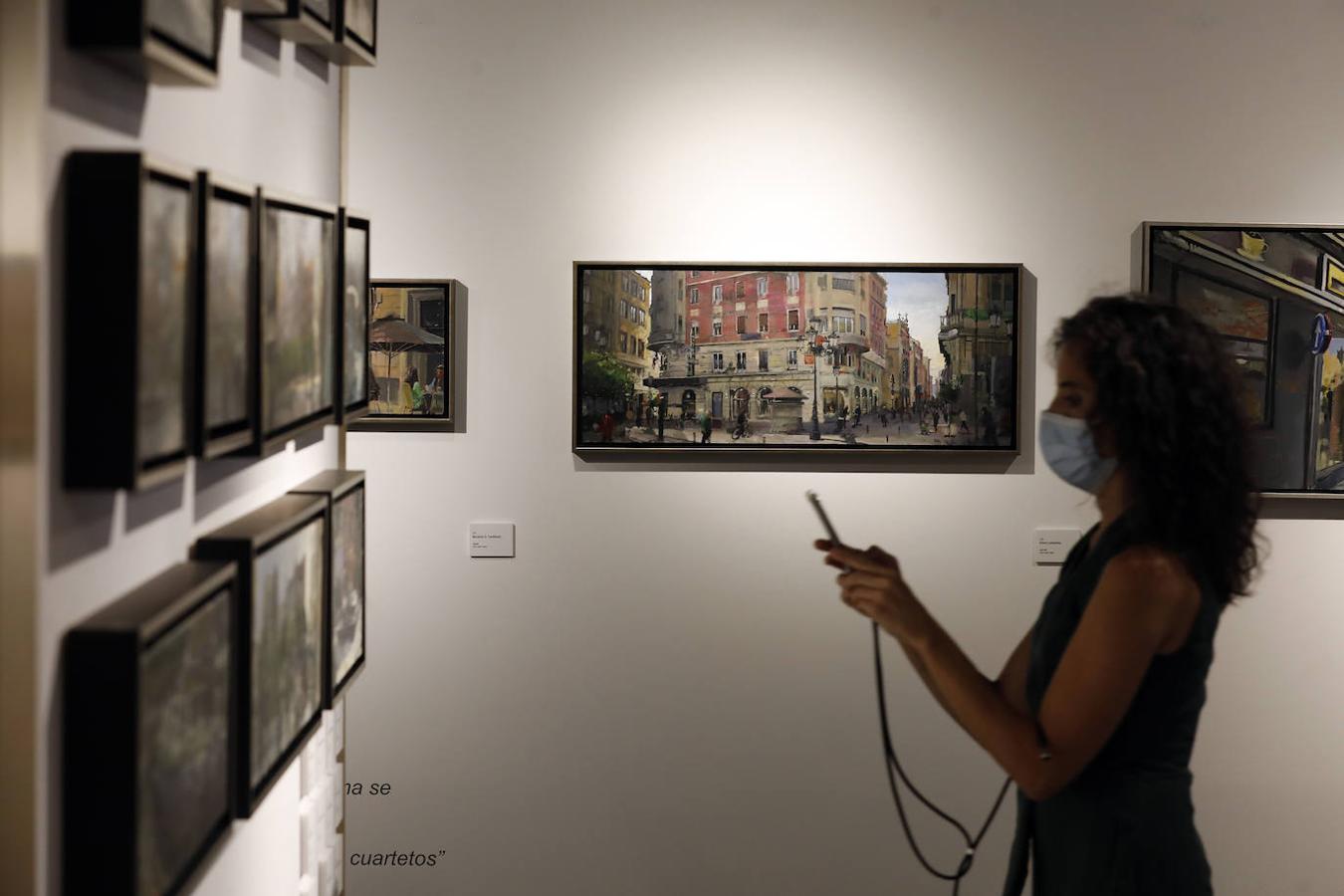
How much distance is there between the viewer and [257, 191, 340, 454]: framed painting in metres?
1.39

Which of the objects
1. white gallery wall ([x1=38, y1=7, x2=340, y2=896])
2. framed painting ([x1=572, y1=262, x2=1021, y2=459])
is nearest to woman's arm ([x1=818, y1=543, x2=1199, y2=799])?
white gallery wall ([x1=38, y1=7, x2=340, y2=896])

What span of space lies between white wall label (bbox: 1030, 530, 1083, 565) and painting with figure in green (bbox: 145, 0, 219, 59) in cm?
277

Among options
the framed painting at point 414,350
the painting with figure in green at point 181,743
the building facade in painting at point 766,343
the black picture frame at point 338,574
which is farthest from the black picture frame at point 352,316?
the building facade in painting at point 766,343

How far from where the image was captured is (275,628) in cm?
148

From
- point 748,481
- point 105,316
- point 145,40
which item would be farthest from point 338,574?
point 748,481

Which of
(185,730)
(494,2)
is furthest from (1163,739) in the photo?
(494,2)

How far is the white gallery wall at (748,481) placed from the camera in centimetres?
335

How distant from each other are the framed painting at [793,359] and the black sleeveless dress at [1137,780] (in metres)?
1.49

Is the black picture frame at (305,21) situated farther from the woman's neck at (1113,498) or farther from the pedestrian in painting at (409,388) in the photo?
the pedestrian in painting at (409,388)

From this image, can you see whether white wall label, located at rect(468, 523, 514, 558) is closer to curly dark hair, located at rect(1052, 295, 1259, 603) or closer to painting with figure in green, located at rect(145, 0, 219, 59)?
curly dark hair, located at rect(1052, 295, 1259, 603)

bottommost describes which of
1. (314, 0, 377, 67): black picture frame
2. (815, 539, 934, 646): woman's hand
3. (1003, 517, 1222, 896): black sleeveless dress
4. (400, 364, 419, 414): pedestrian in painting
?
(1003, 517, 1222, 896): black sleeveless dress

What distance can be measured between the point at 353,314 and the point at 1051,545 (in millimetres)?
2243

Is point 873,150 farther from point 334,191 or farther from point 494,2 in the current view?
point 334,191

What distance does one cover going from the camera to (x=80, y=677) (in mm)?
1012
